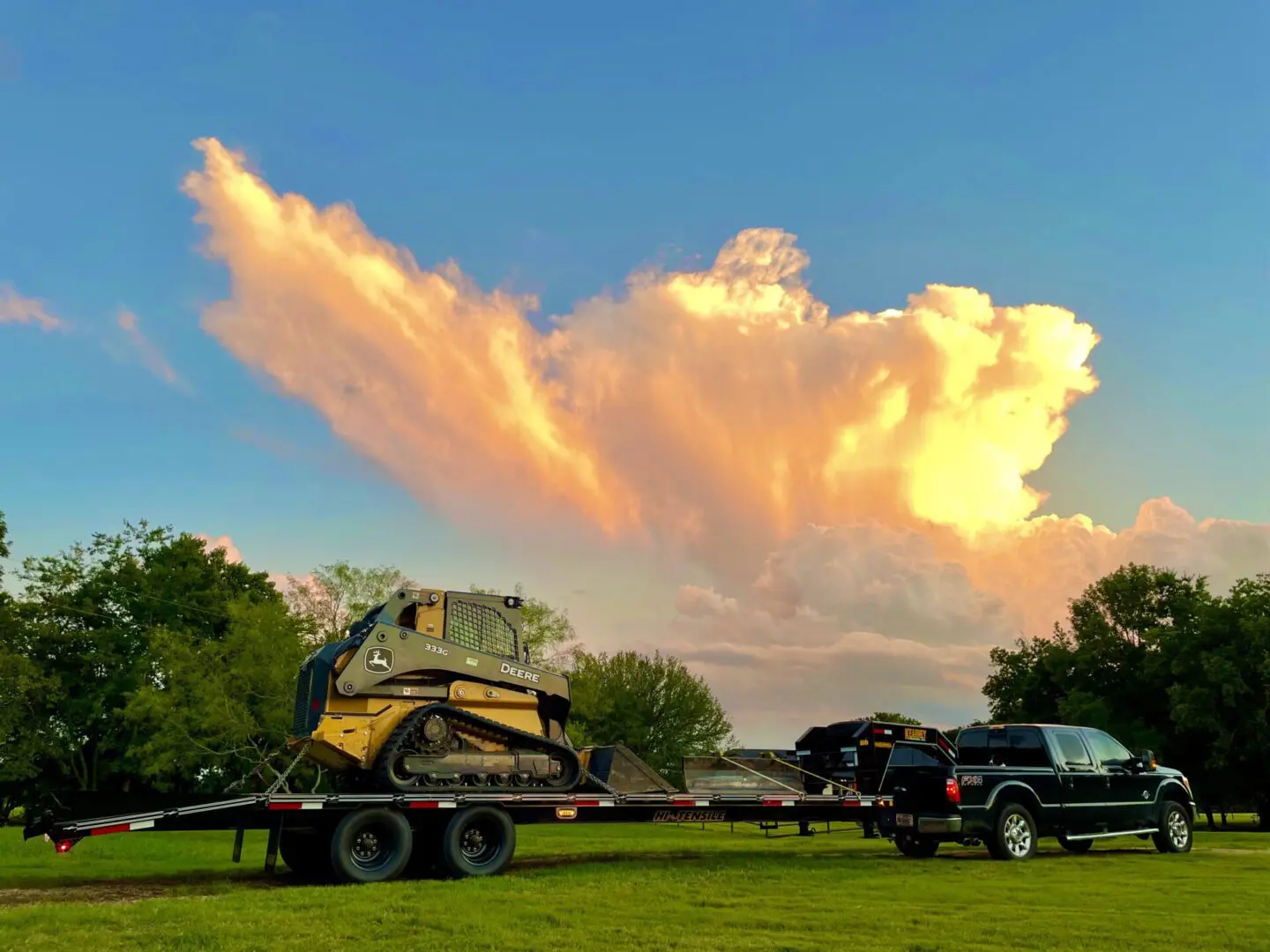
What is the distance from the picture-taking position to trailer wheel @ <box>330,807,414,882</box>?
12969 mm

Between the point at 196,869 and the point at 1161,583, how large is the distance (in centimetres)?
5545

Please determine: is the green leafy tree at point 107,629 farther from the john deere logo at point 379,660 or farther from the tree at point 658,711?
the john deere logo at point 379,660

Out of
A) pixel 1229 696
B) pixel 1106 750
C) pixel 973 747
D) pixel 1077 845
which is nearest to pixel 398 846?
pixel 973 747

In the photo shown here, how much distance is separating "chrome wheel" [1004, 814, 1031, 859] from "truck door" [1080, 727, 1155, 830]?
2.03 meters

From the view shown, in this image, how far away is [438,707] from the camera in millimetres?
14430

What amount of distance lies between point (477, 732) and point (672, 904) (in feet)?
15.9

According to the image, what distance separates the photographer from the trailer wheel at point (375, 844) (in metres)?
13.0

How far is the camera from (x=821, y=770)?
62.7ft

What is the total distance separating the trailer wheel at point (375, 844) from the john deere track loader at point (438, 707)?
530 millimetres

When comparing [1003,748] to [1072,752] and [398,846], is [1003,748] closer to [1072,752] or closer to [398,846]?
[1072,752]

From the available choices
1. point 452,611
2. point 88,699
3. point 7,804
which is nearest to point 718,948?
point 452,611

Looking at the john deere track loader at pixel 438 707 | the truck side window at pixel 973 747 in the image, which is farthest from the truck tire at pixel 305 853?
the truck side window at pixel 973 747

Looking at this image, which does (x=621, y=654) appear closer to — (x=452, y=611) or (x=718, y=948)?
(x=452, y=611)

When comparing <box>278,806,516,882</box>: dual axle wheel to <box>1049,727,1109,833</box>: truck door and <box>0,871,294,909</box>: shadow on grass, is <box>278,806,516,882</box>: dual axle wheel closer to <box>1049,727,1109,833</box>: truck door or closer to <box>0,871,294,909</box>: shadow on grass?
<box>0,871,294,909</box>: shadow on grass
